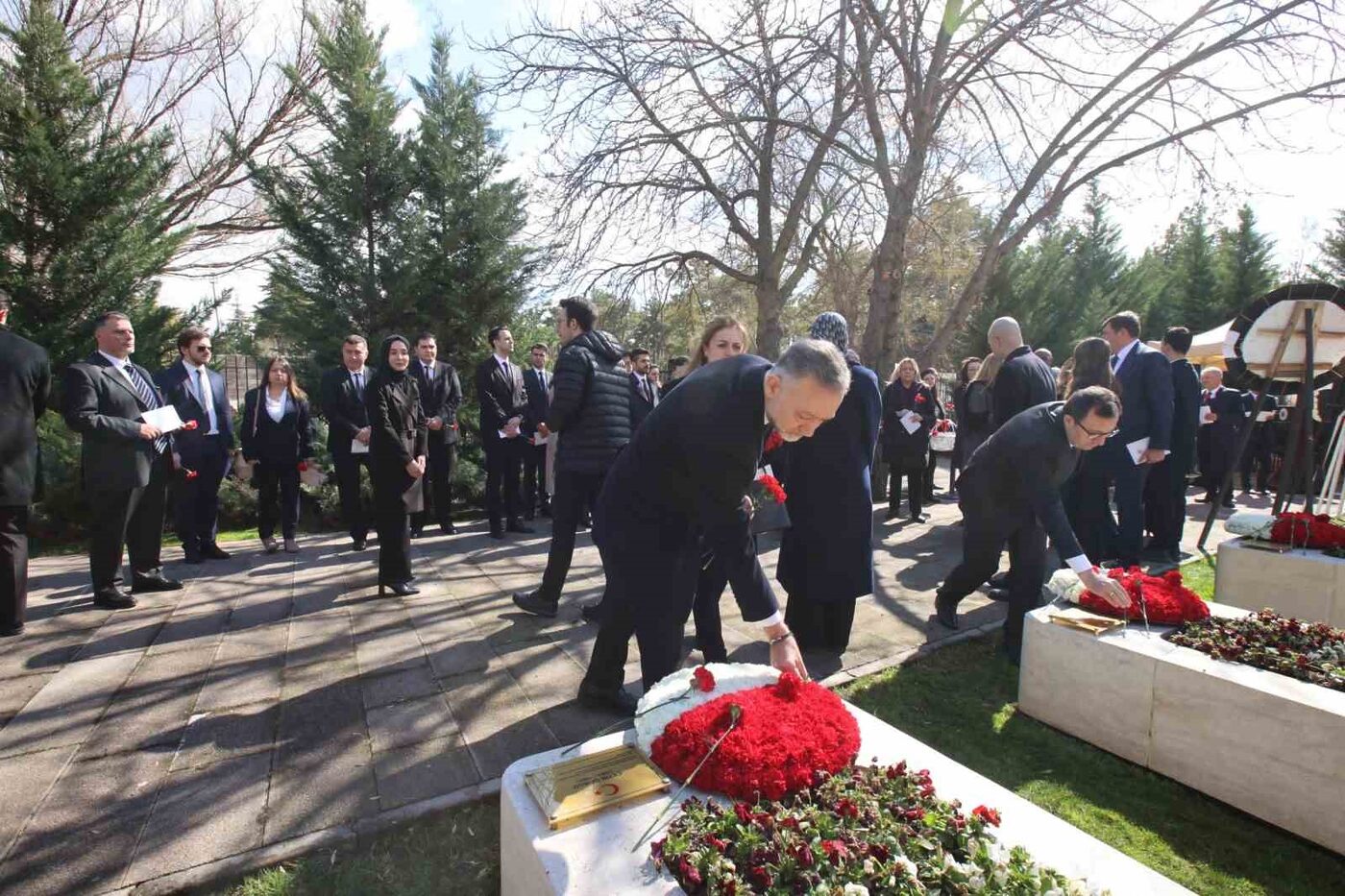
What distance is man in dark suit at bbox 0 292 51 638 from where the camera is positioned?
13.4ft

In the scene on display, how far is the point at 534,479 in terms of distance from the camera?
8266mm

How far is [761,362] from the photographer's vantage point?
2.43 m

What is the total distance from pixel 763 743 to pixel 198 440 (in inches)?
237

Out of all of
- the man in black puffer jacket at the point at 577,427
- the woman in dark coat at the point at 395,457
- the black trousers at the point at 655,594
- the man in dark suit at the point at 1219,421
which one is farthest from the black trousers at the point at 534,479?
the man in dark suit at the point at 1219,421

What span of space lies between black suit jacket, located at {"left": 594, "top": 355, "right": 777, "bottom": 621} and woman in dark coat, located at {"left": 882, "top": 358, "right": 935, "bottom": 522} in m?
5.88

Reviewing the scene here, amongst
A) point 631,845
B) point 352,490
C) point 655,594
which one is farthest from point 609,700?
point 352,490

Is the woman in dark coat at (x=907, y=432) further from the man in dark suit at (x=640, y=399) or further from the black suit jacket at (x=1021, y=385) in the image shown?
the man in dark suit at (x=640, y=399)

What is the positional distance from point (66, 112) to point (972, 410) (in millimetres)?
11162

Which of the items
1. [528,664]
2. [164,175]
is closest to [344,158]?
[164,175]

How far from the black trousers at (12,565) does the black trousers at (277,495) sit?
7.26 ft

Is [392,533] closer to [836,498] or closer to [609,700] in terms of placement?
[609,700]

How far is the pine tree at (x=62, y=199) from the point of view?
7805 mm

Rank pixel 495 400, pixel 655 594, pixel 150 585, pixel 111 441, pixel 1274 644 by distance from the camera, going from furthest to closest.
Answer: pixel 495 400
pixel 150 585
pixel 111 441
pixel 1274 644
pixel 655 594

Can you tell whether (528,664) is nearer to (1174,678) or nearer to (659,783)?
(659,783)
